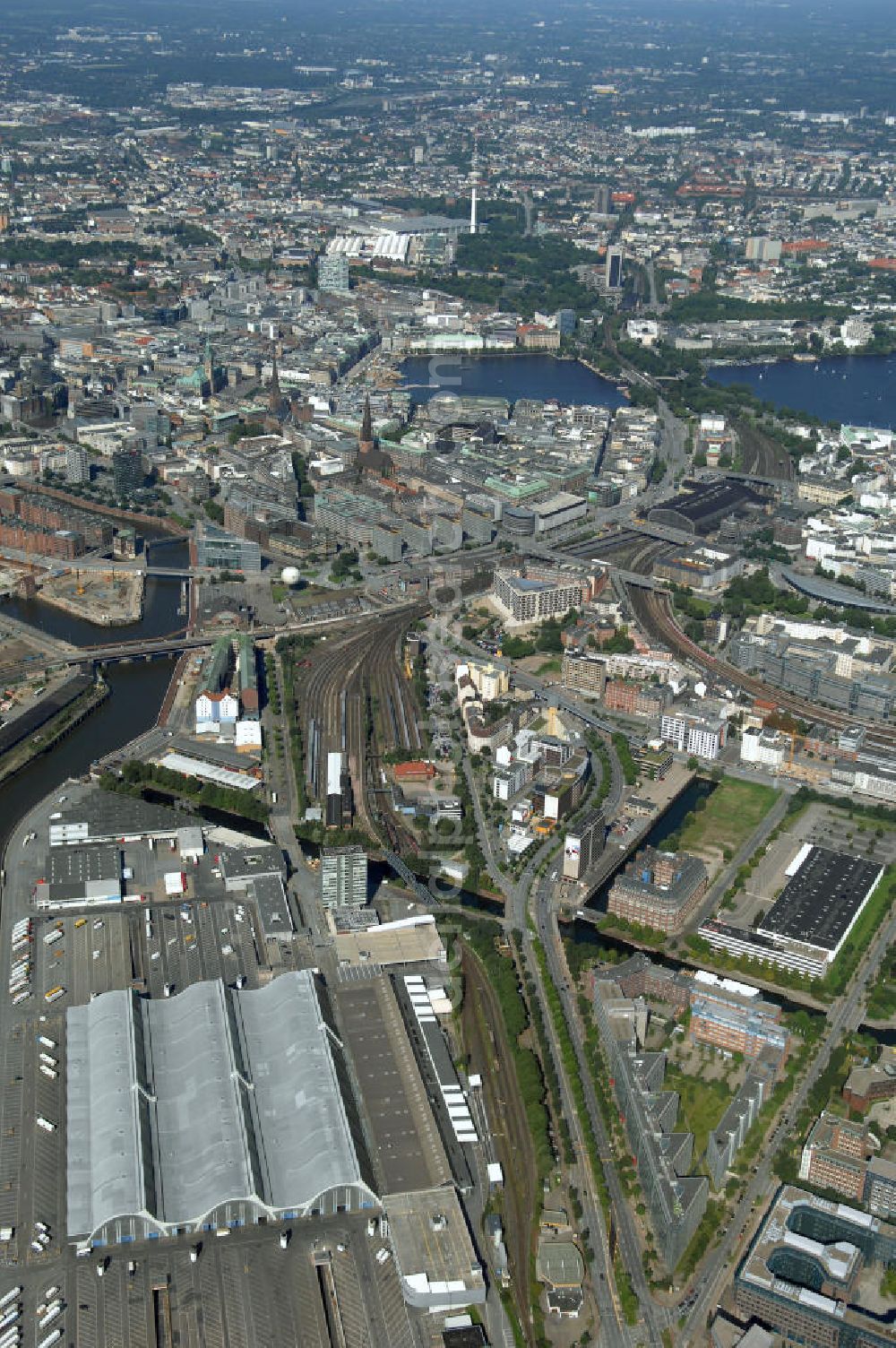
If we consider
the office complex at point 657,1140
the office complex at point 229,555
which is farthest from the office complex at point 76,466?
the office complex at point 657,1140

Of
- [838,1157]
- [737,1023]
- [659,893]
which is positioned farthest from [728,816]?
[838,1157]

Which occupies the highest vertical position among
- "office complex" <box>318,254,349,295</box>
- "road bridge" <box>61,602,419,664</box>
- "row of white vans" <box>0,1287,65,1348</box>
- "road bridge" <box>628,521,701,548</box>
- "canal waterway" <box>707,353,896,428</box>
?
"row of white vans" <box>0,1287,65,1348</box>

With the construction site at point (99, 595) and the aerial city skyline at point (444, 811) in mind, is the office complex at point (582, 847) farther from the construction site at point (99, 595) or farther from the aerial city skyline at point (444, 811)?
the construction site at point (99, 595)

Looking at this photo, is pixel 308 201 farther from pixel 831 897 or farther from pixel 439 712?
pixel 831 897

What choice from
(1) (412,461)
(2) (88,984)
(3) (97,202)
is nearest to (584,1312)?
(2) (88,984)

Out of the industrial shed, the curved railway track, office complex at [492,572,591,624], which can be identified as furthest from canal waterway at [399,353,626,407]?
the industrial shed

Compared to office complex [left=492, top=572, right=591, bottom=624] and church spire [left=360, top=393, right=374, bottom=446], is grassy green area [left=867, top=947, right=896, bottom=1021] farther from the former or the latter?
church spire [left=360, top=393, right=374, bottom=446]
